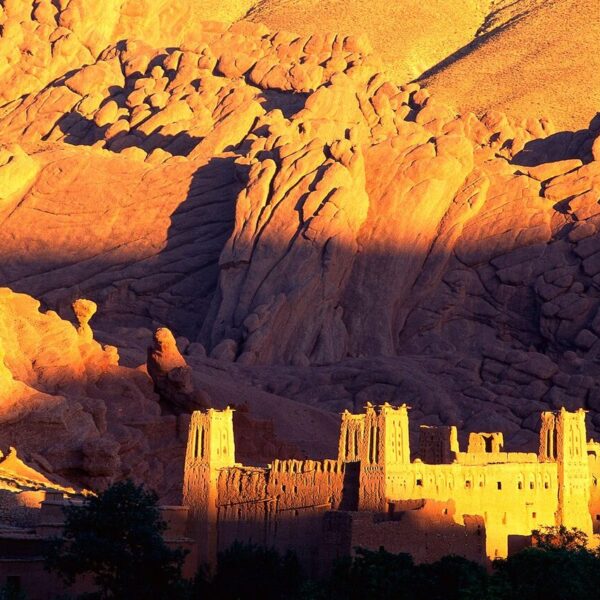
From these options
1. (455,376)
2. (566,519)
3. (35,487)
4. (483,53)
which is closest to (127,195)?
(455,376)

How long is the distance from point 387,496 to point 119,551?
6.68 m

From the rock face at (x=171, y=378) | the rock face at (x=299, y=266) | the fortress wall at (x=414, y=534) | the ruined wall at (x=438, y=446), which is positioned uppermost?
the rock face at (x=299, y=266)

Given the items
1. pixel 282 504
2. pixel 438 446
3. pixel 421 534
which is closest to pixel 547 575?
pixel 421 534

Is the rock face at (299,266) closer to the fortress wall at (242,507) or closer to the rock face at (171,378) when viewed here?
the rock face at (171,378)

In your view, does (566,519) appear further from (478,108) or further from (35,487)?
(478,108)

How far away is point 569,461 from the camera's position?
65500 mm

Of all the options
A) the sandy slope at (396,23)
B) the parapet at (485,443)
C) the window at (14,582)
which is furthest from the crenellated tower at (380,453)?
the sandy slope at (396,23)

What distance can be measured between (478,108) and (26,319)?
73290 mm

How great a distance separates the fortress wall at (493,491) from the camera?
6212cm

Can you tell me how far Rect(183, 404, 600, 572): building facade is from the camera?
60.3 m

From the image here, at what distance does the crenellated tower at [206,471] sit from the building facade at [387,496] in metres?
0.03

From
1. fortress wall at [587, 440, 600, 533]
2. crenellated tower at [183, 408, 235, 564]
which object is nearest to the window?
crenellated tower at [183, 408, 235, 564]

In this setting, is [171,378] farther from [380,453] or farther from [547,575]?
[547,575]

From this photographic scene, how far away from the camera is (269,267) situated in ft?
339
